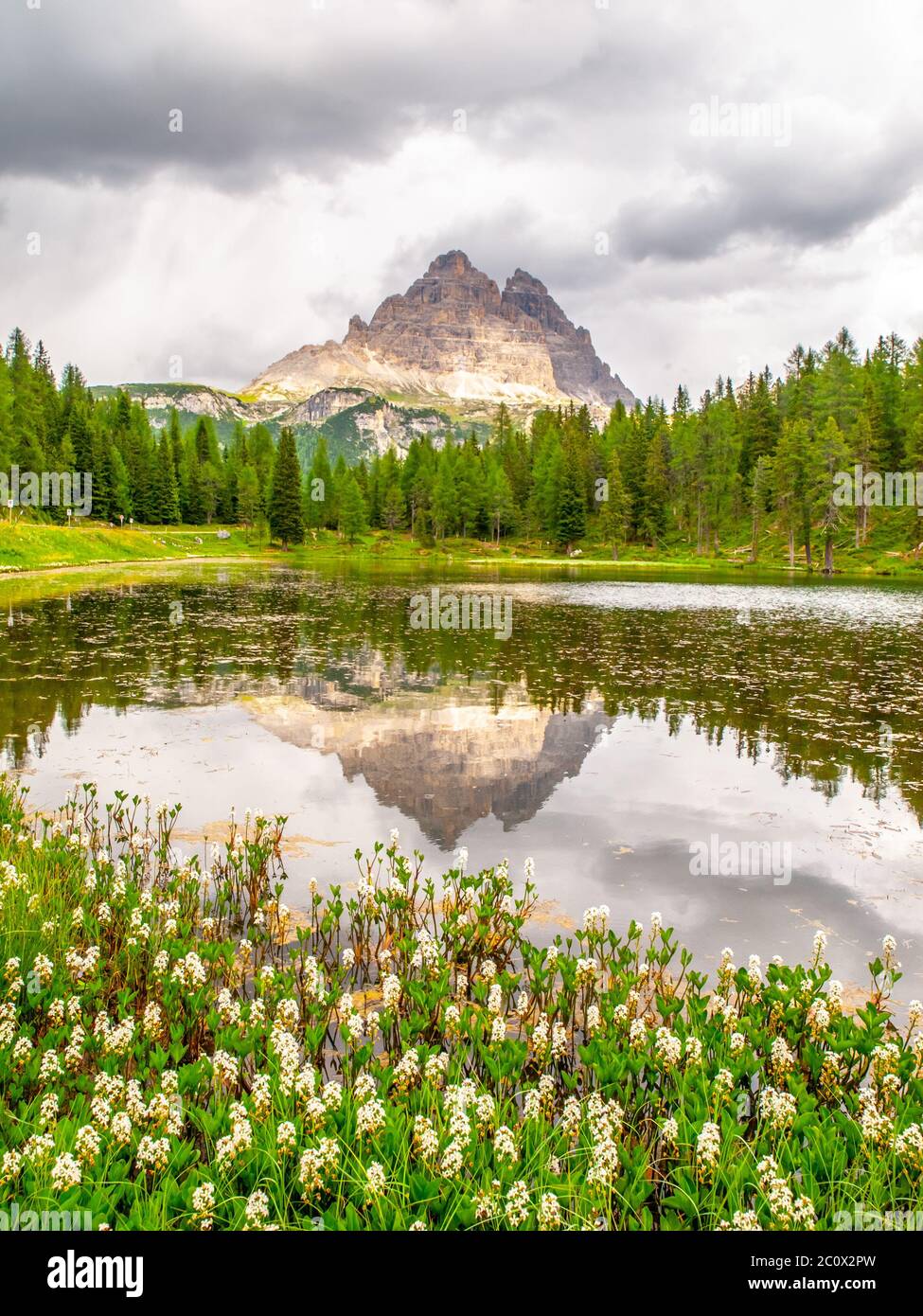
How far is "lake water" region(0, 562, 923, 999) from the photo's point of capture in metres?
9.30

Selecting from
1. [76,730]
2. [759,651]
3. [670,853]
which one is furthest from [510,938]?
[759,651]

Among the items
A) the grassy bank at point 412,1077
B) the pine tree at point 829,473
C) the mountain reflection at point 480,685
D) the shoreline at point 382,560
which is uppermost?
the pine tree at point 829,473

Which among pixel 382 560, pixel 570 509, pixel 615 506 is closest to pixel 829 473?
pixel 615 506

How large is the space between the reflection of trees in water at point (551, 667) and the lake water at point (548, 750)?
0.42 ft

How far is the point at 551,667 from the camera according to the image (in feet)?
82.0

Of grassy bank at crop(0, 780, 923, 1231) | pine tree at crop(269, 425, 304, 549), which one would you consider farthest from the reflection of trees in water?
pine tree at crop(269, 425, 304, 549)

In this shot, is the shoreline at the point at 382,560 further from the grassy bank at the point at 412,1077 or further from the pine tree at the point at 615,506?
the grassy bank at the point at 412,1077

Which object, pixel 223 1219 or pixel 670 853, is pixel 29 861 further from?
pixel 670 853

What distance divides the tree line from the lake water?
6782 centimetres

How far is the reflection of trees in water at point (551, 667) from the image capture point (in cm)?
1656

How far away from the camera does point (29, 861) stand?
8219 millimetres

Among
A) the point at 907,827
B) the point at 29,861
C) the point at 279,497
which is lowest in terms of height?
the point at 907,827

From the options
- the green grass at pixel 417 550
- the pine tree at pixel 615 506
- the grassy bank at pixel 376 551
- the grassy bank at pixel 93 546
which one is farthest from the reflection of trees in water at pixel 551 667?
the pine tree at pixel 615 506
